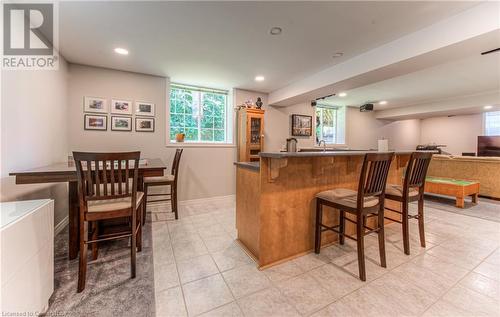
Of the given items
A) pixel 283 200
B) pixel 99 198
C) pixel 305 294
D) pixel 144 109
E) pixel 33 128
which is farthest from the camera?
pixel 144 109

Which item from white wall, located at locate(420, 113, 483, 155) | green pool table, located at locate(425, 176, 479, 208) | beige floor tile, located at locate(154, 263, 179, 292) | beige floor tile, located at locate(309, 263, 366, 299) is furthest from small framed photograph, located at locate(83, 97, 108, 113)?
white wall, located at locate(420, 113, 483, 155)

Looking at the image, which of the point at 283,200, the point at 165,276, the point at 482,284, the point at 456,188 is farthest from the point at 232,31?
the point at 456,188

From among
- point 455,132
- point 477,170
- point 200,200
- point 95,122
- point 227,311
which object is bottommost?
point 227,311

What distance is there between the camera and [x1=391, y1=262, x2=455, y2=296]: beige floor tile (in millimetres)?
1632

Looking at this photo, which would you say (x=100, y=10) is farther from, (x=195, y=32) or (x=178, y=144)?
(x=178, y=144)

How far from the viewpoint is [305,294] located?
62.0 inches

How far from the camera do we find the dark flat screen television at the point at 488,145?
658 cm

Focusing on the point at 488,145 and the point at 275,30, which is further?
the point at 488,145

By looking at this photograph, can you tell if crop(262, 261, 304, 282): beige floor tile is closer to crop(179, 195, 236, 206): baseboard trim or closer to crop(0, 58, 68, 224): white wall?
crop(0, 58, 68, 224): white wall

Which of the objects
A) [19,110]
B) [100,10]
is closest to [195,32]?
[100,10]

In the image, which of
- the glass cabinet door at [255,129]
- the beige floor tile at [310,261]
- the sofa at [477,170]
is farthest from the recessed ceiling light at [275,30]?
the sofa at [477,170]

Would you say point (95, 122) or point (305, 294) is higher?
point (95, 122)

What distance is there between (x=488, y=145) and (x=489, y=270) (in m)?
7.57

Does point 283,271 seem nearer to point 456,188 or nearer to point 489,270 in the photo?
point 489,270
